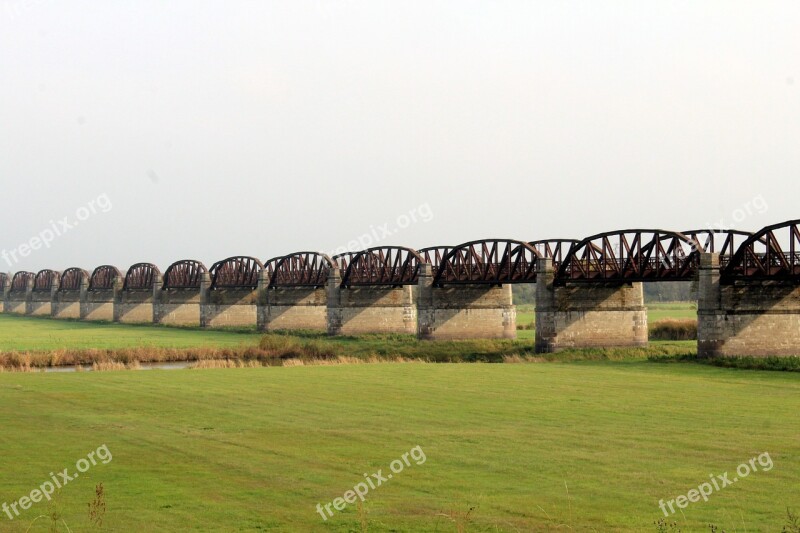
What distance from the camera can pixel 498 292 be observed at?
86.3m

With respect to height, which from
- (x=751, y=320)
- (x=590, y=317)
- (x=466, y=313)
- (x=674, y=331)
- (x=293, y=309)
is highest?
(x=293, y=309)

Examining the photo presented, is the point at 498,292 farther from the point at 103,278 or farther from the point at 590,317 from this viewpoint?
the point at 103,278

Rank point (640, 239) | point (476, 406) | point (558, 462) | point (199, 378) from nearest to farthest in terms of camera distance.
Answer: point (558, 462), point (476, 406), point (199, 378), point (640, 239)

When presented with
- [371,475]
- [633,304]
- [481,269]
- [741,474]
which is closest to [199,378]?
[371,475]

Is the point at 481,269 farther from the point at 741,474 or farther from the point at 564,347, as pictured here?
the point at 741,474

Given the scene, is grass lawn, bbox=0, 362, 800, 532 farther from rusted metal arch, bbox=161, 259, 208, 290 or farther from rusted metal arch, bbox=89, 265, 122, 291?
rusted metal arch, bbox=89, 265, 122, 291

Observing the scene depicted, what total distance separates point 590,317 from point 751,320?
14.8 meters

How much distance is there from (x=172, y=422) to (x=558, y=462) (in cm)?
1319

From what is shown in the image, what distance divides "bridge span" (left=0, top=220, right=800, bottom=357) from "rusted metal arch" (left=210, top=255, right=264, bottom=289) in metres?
0.19

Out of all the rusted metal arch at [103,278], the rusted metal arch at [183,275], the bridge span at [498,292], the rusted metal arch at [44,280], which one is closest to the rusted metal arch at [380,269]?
the bridge span at [498,292]

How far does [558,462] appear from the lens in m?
22.0

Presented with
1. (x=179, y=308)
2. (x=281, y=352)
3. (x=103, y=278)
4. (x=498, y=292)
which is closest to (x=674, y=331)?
Result: (x=498, y=292)

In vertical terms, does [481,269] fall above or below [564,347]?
above

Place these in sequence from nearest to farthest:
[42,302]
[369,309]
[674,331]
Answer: [674,331] < [369,309] < [42,302]
